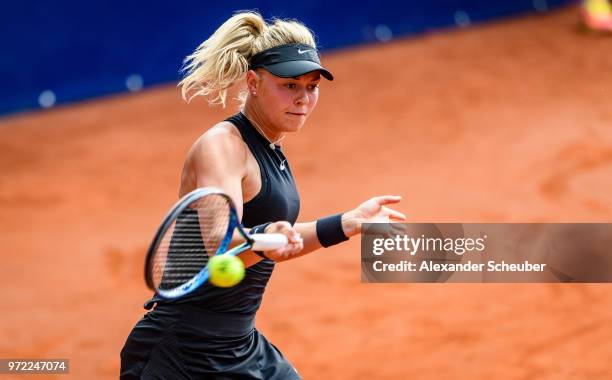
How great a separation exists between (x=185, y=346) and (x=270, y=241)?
59cm

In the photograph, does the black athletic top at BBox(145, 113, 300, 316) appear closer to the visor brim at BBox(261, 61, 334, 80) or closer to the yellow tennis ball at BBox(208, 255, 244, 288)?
the visor brim at BBox(261, 61, 334, 80)

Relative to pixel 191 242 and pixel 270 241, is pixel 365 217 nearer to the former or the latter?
pixel 270 241

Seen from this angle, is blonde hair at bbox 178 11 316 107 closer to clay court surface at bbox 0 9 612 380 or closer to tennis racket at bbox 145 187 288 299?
tennis racket at bbox 145 187 288 299

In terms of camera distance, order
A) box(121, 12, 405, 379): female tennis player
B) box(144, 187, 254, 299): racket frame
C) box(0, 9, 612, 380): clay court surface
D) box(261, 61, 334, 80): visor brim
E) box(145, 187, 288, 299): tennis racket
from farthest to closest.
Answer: box(0, 9, 612, 380): clay court surface, box(261, 61, 334, 80): visor brim, box(121, 12, 405, 379): female tennis player, box(145, 187, 288, 299): tennis racket, box(144, 187, 254, 299): racket frame

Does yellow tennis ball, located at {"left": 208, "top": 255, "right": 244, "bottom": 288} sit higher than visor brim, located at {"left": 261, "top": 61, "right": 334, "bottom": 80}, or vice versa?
visor brim, located at {"left": 261, "top": 61, "right": 334, "bottom": 80}

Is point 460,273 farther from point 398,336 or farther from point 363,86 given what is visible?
point 363,86

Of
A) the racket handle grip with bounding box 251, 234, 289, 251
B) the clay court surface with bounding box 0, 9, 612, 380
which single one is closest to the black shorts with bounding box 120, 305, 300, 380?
the racket handle grip with bounding box 251, 234, 289, 251

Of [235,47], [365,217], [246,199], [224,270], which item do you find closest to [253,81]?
[235,47]

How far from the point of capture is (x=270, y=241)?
2.82m

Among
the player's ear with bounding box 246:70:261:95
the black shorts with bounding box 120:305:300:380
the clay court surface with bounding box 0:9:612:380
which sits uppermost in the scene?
the player's ear with bounding box 246:70:261:95

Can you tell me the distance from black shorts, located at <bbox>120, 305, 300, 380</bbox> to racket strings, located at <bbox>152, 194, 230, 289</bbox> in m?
0.17

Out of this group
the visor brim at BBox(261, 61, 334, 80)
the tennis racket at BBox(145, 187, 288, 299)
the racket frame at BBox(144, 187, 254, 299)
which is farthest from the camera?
the visor brim at BBox(261, 61, 334, 80)

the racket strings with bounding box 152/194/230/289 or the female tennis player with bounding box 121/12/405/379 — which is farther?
the female tennis player with bounding box 121/12/405/379

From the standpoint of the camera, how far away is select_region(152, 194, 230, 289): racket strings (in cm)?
290
